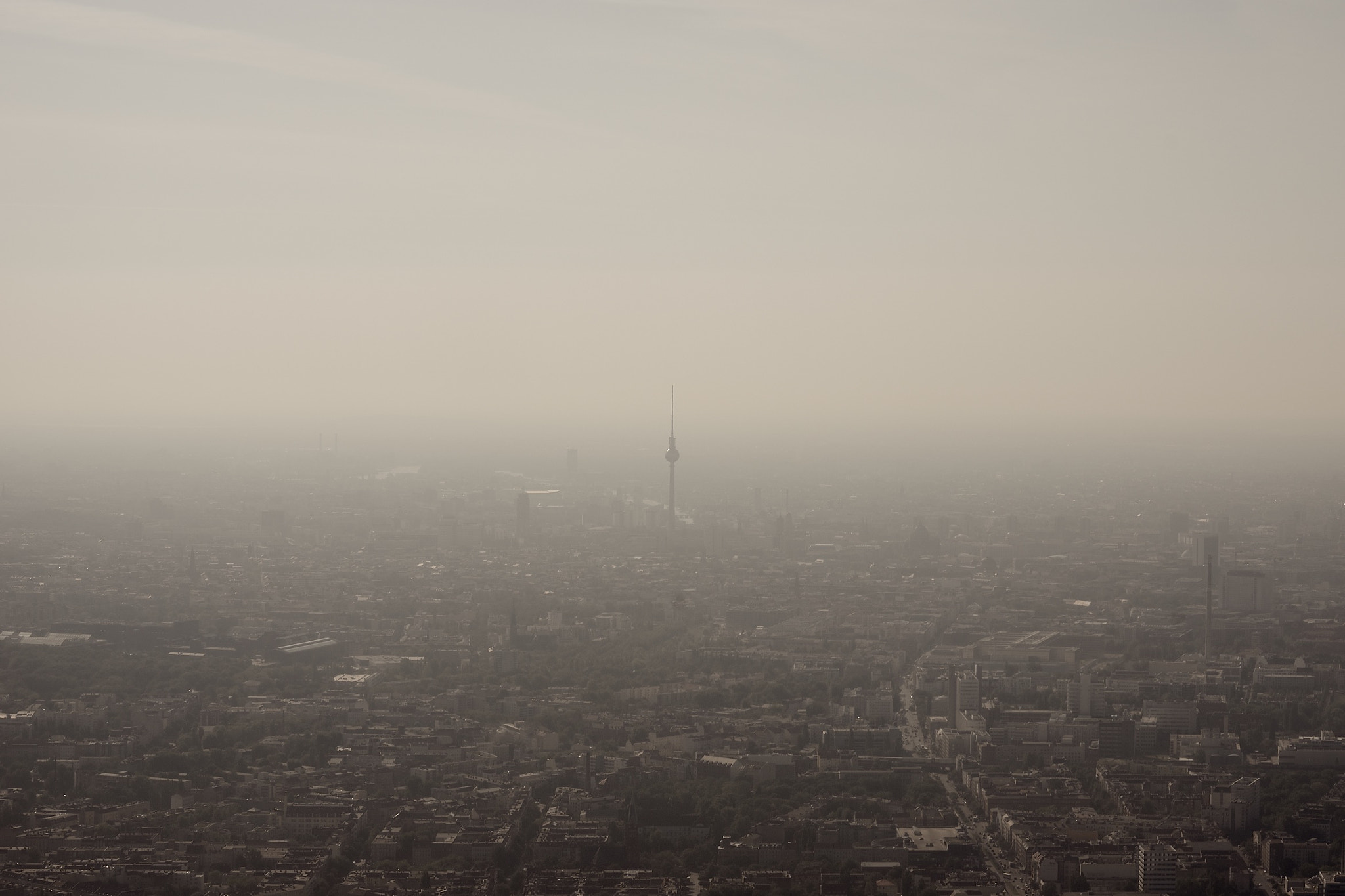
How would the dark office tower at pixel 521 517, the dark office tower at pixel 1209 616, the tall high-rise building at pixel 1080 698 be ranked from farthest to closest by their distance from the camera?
the dark office tower at pixel 521 517, the dark office tower at pixel 1209 616, the tall high-rise building at pixel 1080 698

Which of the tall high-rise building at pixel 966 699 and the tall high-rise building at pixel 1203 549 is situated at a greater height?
the tall high-rise building at pixel 1203 549

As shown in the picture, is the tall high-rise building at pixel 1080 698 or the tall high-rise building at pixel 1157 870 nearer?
the tall high-rise building at pixel 1157 870

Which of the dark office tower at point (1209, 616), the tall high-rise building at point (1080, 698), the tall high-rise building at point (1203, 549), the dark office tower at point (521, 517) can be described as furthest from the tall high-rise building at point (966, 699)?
the dark office tower at point (521, 517)

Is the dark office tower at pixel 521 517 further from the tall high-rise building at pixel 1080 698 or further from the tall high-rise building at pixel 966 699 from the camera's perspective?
the tall high-rise building at pixel 1080 698

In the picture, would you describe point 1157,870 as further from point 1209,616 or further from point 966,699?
point 1209,616

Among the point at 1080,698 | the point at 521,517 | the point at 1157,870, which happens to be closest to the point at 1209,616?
the point at 1080,698

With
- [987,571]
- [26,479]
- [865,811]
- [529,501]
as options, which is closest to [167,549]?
[26,479]
